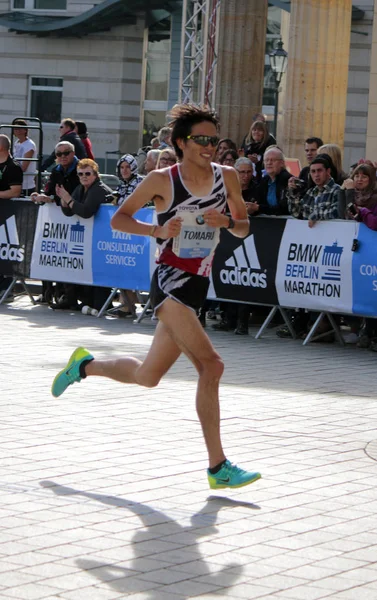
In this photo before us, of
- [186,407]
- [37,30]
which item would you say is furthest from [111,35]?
[186,407]

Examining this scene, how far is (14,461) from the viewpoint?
7.26m

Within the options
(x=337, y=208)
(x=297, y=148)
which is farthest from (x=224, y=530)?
(x=297, y=148)

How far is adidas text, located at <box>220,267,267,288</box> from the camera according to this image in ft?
46.0

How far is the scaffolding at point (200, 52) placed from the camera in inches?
893

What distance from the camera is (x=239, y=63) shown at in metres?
21.0

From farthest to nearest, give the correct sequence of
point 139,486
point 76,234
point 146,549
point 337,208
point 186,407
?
point 76,234 → point 337,208 → point 186,407 → point 139,486 → point 146,549

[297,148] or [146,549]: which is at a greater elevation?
[297,148]

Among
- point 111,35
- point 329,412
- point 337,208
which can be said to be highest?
point 111,35

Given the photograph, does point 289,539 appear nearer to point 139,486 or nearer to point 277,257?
point 139,486

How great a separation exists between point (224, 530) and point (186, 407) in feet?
11.0

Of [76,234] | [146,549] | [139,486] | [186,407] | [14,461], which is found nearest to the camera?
[146,549]

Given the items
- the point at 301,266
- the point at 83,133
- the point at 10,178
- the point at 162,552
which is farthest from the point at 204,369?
the point at 83,133

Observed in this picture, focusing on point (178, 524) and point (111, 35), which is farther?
point (111, 35)

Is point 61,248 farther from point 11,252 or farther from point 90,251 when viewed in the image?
point 11,252
